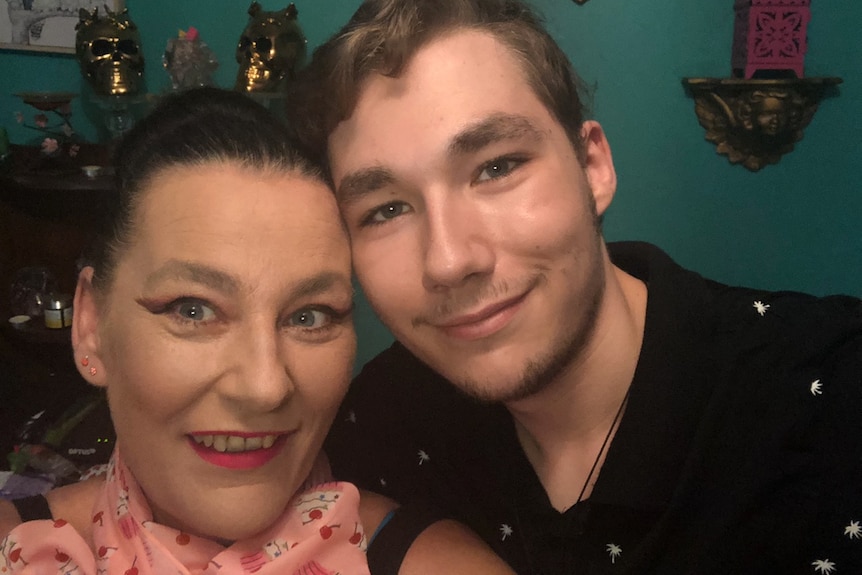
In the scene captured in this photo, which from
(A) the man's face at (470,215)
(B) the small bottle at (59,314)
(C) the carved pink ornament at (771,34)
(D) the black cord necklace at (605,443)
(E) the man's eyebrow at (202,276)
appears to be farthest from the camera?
(C) the carved pink ornament at (771,34)

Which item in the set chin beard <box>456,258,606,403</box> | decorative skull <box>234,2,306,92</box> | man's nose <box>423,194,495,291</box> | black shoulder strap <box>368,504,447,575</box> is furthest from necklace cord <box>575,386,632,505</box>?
decorative skull <box>234,2,306,92</box>

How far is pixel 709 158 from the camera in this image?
1525 millimetres

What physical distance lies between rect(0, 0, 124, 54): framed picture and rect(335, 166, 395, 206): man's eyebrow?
4.78ft

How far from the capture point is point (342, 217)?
86 cm

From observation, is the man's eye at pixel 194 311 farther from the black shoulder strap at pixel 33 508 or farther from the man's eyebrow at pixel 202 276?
the black shoulder strap at pixel 33 508

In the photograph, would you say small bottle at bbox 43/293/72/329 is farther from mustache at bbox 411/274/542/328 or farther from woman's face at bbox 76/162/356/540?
mustache at bbox 411/274/542/328

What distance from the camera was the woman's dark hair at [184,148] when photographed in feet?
2.55

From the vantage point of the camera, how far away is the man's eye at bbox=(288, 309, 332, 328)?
2.55ft

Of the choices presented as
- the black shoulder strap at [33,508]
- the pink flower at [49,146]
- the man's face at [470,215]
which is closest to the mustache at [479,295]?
the man's face at [470,215]

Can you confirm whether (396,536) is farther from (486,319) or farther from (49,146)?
(49,146)

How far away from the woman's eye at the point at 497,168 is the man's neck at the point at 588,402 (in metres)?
0.26

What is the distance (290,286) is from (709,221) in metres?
1.16

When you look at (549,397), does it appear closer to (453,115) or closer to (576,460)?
(576,460)

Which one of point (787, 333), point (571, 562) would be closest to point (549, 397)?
point (571, 562)
